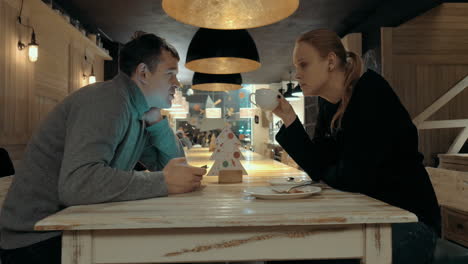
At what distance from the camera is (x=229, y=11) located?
163cm

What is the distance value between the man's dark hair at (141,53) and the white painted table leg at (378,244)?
113 centimetres

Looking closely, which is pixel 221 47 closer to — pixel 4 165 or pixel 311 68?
pixel 311 68

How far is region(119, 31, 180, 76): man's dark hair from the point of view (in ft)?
5.31

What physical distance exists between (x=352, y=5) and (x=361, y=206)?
4.60 meters

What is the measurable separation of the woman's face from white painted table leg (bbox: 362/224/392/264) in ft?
3.22

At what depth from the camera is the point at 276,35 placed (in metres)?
6.44

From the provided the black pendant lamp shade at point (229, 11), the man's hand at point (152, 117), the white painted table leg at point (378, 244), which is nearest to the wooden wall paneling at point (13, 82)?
the man's hand at point (152, 117)

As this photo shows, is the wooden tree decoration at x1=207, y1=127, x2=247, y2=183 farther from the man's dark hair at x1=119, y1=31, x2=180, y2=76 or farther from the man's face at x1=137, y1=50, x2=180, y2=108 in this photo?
the man's dark hair at x1=119, y1=31, x2=180, y2=76

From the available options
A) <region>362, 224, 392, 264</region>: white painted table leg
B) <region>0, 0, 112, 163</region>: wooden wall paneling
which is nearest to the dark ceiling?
<region>0, 0, 112, 163</region>: wooden wall paneling

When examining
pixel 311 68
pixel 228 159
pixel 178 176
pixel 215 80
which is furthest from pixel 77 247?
pixel 215 80

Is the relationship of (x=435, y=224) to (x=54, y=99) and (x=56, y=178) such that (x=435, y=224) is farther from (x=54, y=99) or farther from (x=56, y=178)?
(x=54, y=99)

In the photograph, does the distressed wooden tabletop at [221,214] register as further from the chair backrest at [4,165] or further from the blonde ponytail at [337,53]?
the chair backrest at [4,165]

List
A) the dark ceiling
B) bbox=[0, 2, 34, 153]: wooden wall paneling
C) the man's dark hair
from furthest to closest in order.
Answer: the dark ceiling → bbox=[0, 2, 34, 153]: wooden wall paneling → the man's dark hair

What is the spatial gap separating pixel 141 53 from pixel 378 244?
1215 mm
